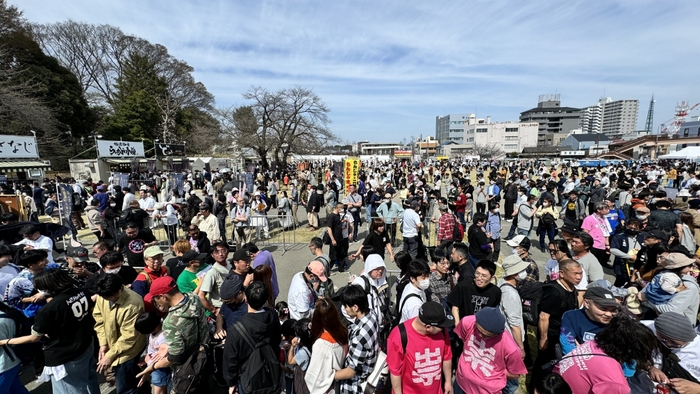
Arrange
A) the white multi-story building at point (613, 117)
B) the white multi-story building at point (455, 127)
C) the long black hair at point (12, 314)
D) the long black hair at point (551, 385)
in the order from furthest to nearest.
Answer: the white multi-story building at point (613, 117)
the white multi-story building at point (455, 127)
the long black hair at point (12, 314)
the long black hair at point (551, 385)

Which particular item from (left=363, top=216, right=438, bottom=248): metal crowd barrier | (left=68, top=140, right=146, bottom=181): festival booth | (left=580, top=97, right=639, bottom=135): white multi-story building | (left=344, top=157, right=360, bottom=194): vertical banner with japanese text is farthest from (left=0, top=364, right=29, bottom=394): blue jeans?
(left=580, top=97, right=639, bottom=135): white multi-story building

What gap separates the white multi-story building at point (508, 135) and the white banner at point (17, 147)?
295 feet

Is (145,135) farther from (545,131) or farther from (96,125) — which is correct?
(545,131)

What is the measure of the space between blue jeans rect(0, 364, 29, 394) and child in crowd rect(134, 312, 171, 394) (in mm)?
1249

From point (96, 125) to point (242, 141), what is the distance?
14.6m

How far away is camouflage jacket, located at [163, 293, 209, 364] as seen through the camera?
2.69 meters

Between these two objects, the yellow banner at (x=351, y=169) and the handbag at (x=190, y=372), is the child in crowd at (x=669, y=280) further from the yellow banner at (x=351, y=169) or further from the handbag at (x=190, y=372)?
the yellow banner at (x=351, y=169)

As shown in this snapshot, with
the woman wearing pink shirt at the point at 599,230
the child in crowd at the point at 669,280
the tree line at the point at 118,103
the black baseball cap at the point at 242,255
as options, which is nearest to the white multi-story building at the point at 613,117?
the tree line at the point at 118,103

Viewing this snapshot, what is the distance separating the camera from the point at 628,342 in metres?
2.05

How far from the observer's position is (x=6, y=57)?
19.9m

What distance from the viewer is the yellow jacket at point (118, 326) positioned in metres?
2.90

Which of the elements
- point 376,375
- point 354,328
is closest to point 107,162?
point 354,328

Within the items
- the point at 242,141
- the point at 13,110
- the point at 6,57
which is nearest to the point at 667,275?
the point at 242,141

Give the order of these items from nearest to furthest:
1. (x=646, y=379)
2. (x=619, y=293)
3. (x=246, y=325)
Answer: (x=646, y=379) < (x=246, y=325) < (x=619, y=293)
